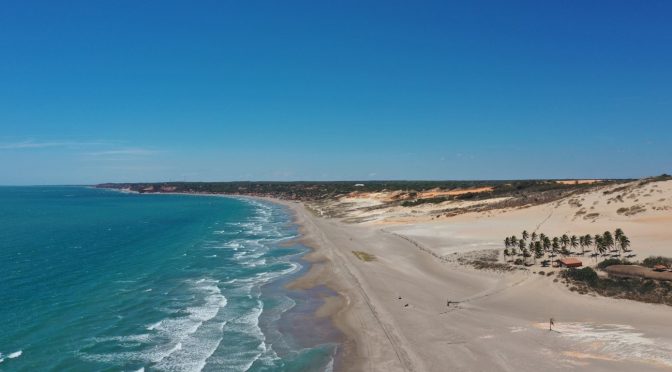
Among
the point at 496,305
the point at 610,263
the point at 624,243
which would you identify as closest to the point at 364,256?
the point at 496,305

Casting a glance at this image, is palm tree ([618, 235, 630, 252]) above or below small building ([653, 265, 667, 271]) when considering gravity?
above

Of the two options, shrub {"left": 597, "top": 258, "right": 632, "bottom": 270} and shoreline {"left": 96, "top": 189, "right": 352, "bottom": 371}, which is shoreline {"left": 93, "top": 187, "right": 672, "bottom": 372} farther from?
shrub {"left": 597, "top": 258, "right": 632, "bottom": 270}

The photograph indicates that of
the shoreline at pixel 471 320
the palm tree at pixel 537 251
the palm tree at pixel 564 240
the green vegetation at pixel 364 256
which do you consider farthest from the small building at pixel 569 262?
the green vegetation at pixel 364 256

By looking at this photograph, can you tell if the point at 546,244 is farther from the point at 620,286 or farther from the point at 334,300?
the point at 334,300

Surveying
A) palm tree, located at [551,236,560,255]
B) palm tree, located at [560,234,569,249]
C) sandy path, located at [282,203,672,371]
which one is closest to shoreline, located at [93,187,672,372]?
sandy path, located at [282,203,672,371]

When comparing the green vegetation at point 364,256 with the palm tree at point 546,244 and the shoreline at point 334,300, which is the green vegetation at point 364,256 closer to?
the shoreline at point 334,300
